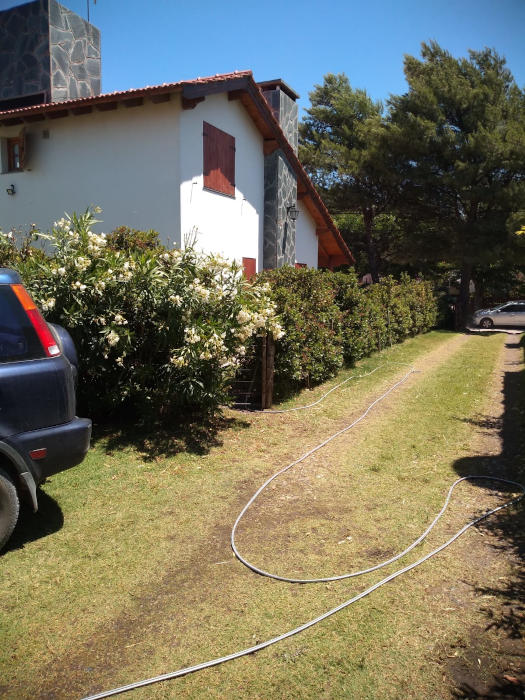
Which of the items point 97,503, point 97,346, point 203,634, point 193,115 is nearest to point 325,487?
point 97,503

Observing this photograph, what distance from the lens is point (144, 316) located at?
6.54 metres

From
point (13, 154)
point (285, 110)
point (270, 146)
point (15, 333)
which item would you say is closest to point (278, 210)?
point (270, 146)

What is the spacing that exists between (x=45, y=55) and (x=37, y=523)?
51.3ft

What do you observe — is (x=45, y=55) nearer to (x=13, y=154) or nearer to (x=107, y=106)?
(x=13, y=154)

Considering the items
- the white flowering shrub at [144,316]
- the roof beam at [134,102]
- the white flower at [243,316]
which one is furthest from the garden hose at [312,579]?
the roof beam at [134,102]

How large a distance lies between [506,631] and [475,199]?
28051 millimetres

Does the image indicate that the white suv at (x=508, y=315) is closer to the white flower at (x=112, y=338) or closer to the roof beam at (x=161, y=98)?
the roof beam at (x=161, y=98)

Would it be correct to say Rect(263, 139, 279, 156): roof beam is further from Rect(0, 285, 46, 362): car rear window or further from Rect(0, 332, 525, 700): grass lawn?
Rect(0, 285, 46, 362): car rear window

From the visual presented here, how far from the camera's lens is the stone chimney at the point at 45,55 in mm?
15820

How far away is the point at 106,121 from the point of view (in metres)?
12.0

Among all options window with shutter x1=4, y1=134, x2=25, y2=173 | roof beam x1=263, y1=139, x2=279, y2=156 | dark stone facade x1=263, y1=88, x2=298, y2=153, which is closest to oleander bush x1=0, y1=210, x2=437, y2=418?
window with shutter x1=4, y1=134, x2=25, y2=173

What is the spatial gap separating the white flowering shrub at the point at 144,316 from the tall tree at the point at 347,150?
86.4 ft

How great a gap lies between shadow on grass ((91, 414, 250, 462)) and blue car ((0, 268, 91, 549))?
209 cm

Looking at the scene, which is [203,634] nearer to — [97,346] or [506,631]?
[506,631]
